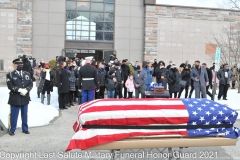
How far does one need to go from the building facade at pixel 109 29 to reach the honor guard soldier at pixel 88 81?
13.8 m

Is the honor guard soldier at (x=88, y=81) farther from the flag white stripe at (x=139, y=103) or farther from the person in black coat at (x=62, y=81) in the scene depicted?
the flag white stripe at (x=139, y=103)

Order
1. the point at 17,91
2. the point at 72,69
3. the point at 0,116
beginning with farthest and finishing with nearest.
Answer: the point at 72,69 → the point at 0,116 → the point at 17,91

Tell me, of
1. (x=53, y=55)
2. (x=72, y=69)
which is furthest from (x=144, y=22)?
(x=72, y=69)

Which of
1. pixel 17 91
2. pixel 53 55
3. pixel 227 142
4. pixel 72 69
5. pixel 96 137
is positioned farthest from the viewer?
pixel 53 55

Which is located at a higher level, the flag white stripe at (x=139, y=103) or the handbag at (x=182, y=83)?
the flag white stripe at (x=139, y=103)

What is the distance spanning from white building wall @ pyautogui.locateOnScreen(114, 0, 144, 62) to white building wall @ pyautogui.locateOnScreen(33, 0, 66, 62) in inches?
168

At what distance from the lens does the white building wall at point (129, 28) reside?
2409 centimetres

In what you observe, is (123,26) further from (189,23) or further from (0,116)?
(0,116)

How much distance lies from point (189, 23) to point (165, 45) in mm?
2728

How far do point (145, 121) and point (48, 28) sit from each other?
1982 cm

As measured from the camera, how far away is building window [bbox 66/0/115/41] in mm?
23516

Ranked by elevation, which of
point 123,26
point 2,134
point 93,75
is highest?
point 123,26

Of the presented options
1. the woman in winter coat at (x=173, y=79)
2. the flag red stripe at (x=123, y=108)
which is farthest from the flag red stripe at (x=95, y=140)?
the woman in winter coat at (x=173, y=79)

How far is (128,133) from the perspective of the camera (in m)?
4.48
